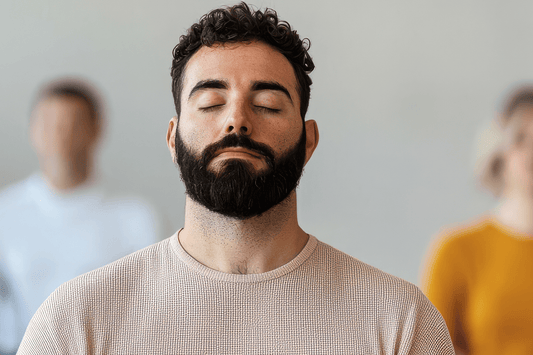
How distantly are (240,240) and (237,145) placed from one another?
0.62 feet

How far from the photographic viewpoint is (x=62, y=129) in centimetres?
184

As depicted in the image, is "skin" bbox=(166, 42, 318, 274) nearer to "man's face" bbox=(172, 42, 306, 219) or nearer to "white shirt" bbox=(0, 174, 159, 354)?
"man's face" bbox=(172, 42, 306, 219)

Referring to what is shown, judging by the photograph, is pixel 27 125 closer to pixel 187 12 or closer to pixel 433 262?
pixel 187 12

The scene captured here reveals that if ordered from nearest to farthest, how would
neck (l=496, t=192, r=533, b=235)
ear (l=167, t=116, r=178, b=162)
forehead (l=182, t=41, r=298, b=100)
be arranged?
forehead (l=182, t=41, r=298, b=100), ear (l=167, t=116, r=178, b=162), neck (l=496, t=192, r=533, b=235)

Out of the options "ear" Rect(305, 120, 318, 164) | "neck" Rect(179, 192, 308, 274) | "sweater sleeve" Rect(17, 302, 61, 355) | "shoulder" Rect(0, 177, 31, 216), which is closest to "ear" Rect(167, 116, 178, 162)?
"neck" Rect(179, 192, 308, 274)

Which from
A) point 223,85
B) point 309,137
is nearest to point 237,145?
point 223,85

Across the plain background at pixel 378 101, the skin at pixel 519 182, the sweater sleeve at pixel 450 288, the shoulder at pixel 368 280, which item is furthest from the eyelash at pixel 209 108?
the skin at pixel 519 182

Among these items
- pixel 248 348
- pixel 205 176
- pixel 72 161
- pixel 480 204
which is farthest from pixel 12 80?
pixel 480 204

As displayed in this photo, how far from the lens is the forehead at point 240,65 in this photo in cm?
102

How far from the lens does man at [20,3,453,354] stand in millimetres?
943

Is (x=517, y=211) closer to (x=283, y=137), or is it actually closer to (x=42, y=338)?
(x=283, y=137)

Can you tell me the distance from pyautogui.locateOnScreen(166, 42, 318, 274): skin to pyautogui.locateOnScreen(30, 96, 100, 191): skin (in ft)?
3.02

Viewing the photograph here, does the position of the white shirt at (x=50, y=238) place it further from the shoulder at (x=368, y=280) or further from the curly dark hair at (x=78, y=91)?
the shoulder at (x=368, y=280)

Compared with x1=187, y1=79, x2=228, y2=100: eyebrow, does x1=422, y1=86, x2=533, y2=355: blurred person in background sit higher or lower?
lower
